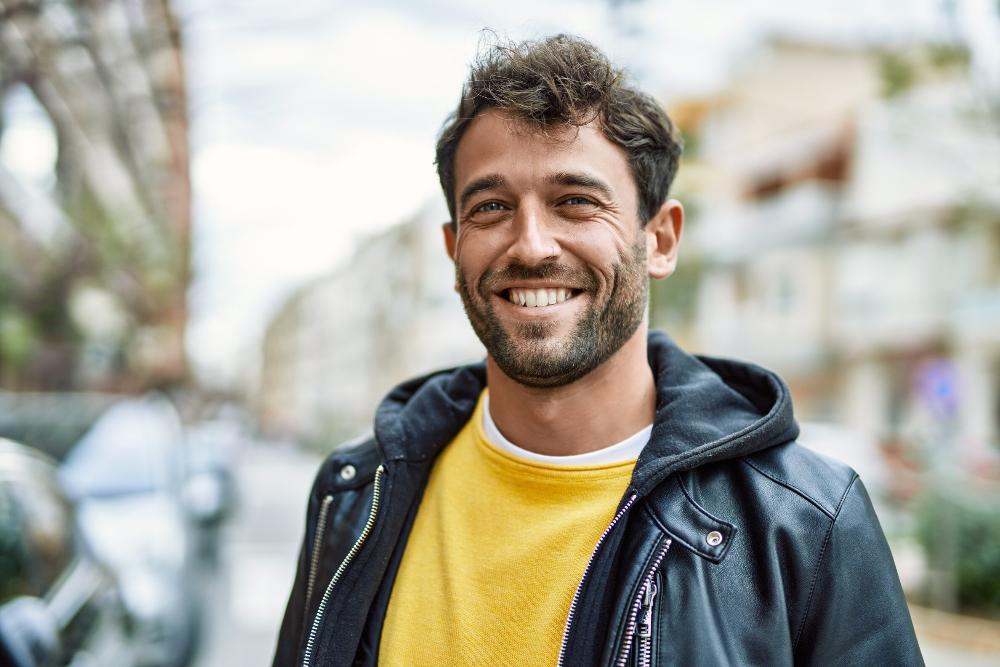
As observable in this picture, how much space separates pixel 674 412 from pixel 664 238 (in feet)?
1.50

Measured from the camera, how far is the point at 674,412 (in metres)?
1.96

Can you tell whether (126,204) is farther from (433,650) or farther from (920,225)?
(433,650)

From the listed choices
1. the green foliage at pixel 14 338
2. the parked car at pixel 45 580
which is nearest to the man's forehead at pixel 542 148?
the parked car at pixel 45 580

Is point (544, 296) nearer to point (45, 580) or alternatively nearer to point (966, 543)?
point (45, 580)

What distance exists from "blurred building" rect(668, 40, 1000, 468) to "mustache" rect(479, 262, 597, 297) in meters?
19.4

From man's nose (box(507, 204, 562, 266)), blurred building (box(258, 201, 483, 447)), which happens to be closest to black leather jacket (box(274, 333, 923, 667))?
man's nose (box(507, 204, 562, 266))

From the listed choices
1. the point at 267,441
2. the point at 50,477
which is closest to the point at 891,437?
the point at 50,477

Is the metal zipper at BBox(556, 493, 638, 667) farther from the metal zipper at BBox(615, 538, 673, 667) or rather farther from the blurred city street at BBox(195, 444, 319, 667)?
the blurred city street at BBox(195, 444, 319, 667)

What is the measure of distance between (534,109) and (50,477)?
138 inches

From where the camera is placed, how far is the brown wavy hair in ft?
6.61

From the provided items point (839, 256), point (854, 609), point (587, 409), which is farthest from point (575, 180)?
point (839, 256)

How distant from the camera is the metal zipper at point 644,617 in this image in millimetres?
1702

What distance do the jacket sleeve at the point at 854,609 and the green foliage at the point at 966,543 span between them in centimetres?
771

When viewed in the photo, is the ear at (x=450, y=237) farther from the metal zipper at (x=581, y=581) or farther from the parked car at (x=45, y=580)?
the parked car at (x=45, y=580)
